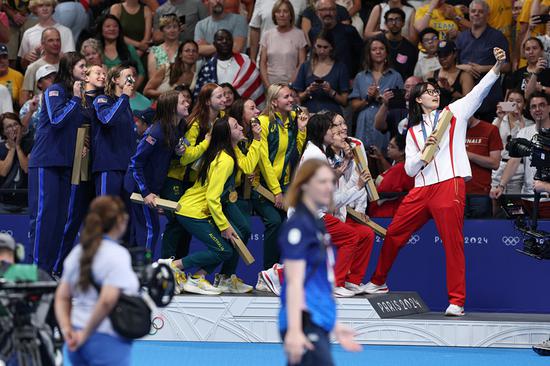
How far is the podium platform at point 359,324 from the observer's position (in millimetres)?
11242

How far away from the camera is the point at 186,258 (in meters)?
11.5

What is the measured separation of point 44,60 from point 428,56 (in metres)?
4.71

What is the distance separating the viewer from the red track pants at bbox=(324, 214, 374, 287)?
37.9ft

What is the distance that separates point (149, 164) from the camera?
37.6ft

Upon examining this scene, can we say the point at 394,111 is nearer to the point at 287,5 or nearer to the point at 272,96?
the point at 272,96

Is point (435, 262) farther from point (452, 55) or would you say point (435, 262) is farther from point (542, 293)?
point (452, 55)

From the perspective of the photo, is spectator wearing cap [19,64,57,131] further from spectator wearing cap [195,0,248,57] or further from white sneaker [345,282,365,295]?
white sneaker [345,282,365,295]

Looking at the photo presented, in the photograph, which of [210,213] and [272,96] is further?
[272,96]

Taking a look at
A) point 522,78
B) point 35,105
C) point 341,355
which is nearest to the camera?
point 341,355

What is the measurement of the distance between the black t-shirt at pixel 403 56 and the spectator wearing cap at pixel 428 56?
0.26ft

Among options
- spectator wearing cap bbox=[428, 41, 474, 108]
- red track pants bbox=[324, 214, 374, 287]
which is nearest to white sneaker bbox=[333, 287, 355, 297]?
red track pants bbox=[324, 214, 374, 287]

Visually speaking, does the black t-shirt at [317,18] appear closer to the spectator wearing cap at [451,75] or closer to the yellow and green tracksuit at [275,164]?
the spectator wearing cap at [451,75]

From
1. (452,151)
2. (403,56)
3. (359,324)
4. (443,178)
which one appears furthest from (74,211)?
(403,56)

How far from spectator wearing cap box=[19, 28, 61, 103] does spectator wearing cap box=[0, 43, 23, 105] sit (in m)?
0.14
